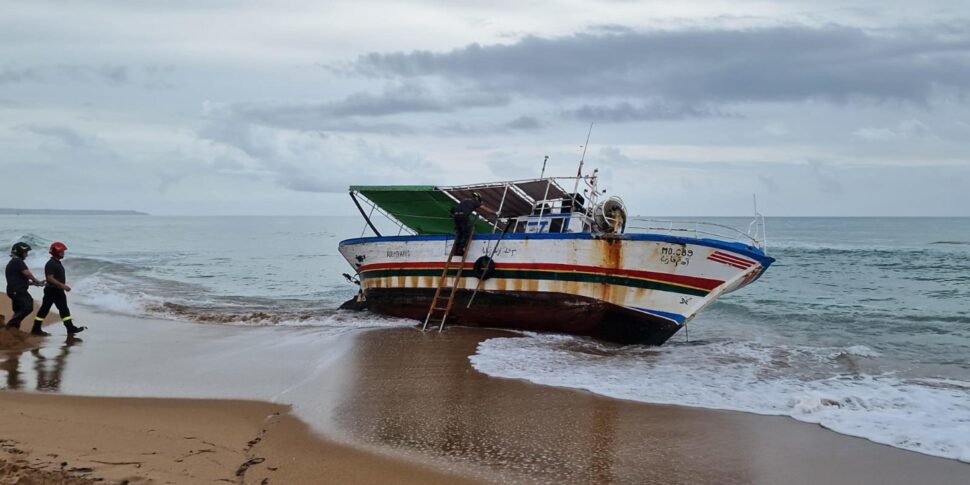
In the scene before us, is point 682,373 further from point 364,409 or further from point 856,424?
point 364,409

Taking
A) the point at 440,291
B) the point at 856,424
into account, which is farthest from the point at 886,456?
the point at 440,291

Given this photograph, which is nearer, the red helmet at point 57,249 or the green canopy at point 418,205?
the red helmet at point 57,249

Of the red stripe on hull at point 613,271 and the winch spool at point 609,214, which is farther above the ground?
the winch spool at point 609,214

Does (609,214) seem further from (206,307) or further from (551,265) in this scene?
(206,307)

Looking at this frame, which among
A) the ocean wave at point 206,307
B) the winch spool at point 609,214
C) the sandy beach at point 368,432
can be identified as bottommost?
the ocean wave at point 206,307

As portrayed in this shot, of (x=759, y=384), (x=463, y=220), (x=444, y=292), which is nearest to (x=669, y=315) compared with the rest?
(x=759, y=384)

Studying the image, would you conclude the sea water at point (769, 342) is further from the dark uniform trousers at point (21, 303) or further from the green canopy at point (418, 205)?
the dark uniform trousers at point (21, 303)

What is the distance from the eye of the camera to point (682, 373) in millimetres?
10047

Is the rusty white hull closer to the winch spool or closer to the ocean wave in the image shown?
the winch spool

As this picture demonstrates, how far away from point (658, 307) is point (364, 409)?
255 inches

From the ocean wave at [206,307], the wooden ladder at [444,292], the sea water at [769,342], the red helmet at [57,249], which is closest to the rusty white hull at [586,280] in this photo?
the wooden ladder at [444,292]

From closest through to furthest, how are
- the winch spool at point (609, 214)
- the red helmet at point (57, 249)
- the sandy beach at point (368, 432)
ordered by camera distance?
the sandy beach at point (368, 432) < the red helmet at point (57, 249) < the winch spool at point (609, 214)

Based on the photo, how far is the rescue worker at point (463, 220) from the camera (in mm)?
14008

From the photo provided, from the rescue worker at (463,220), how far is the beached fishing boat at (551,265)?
Answer: 181 millimetres
